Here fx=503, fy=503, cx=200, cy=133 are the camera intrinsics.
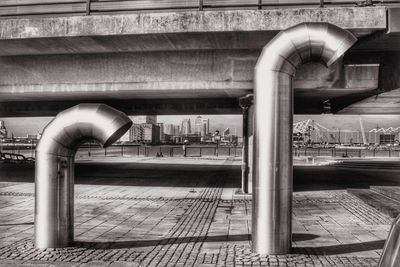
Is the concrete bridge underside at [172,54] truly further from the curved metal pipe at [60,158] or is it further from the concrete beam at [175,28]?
the curved metal pipe at [60,158]

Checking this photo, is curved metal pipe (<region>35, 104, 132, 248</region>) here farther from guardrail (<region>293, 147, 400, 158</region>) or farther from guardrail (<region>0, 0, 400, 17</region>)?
guardrail (<region>293, 147, 400, 158</region>)

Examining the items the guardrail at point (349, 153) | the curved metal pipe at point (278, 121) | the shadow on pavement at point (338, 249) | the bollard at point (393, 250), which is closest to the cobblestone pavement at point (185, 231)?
the shadow on pavement at point (338, 249)

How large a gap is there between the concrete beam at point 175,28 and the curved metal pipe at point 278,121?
3.54 metres

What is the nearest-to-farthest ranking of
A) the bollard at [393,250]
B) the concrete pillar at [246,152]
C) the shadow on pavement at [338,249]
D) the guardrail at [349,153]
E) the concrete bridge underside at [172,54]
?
the bollard at [393,250]
the shadow on pavement at [338,249]
the concrete bridge underside at [172,54]
the concrete pillar at [246,152]
the guardrail at [349,153]

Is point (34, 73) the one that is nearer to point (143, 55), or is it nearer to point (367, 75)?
point (143, 55)

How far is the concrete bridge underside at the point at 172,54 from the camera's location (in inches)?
450

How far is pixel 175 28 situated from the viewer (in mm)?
11594

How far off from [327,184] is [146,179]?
8253mm

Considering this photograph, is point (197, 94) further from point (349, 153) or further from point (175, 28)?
point (349, 153)

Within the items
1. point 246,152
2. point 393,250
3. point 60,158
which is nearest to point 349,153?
point 246,152

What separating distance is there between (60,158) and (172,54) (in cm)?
571

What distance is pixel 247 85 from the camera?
13195mm

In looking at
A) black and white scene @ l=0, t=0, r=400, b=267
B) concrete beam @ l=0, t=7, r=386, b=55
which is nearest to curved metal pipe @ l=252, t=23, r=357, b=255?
black and white scene @ l=0, t=0, r=400, b=267

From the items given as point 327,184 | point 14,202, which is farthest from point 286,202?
point 327,184
